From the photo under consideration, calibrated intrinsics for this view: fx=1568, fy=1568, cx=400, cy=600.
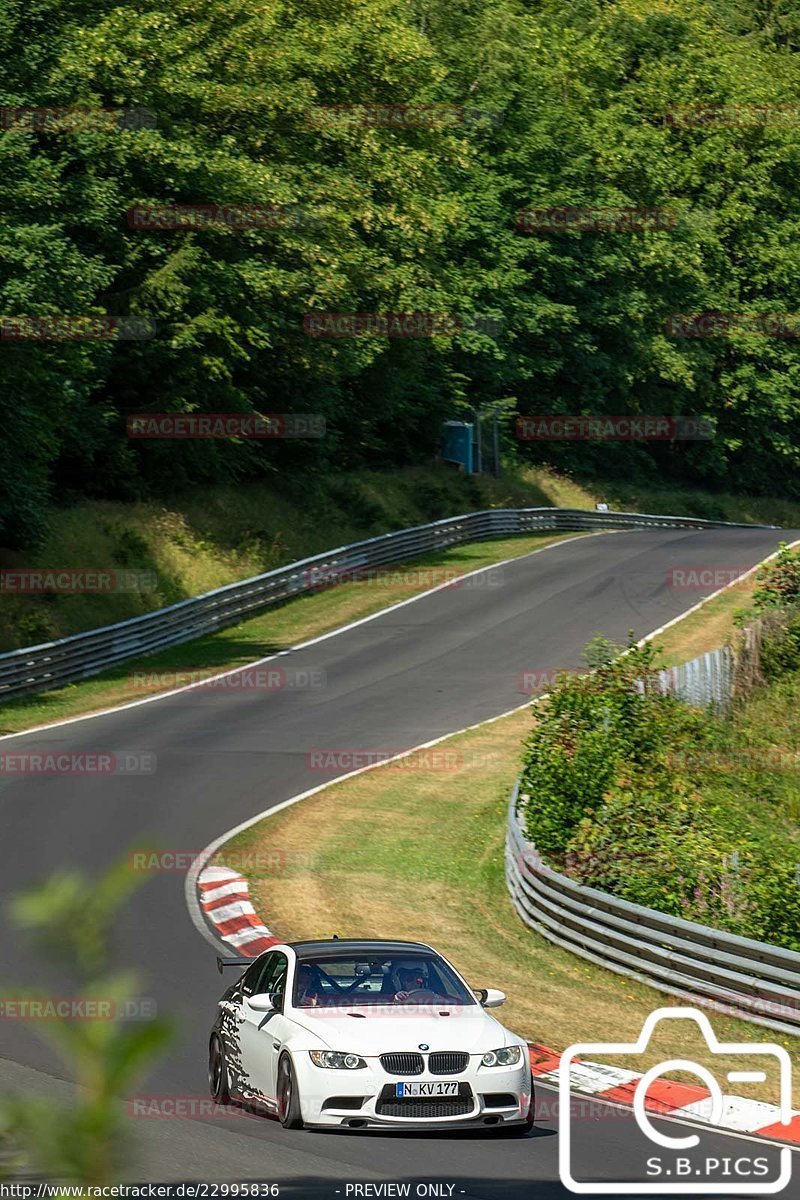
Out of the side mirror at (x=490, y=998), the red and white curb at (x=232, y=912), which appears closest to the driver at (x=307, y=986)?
the side mirror at (x=490, y=998)

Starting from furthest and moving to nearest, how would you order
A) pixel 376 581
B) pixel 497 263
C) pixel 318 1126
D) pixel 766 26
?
pixel 766 26, pixel 497 263, pixel 376 581, pixel 318 1126

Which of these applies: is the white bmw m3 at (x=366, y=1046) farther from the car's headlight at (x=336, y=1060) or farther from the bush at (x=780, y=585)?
the bush at (x=780, y=585)

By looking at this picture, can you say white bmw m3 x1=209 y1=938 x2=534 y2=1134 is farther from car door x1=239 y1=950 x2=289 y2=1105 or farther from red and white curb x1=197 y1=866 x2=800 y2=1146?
red and white curb x1=197 y1=866 x2=800 y2=1146

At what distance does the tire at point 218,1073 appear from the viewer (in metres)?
11.4

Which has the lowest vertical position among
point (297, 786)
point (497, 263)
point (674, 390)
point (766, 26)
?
point (297, 786)

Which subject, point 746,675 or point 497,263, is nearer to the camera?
point 746,675

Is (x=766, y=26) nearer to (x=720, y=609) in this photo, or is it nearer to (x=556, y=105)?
(x=556, y=105)

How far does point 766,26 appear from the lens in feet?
328

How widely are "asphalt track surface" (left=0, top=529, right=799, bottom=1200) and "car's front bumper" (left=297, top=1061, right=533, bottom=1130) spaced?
0.14 metres

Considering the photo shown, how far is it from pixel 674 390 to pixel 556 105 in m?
14.4

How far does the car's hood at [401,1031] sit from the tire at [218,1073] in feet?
2.64

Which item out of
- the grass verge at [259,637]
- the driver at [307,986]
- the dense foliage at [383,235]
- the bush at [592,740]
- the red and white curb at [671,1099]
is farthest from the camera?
the dense foliage at [383,235]

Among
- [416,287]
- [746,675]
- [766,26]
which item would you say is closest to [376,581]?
[416,287]

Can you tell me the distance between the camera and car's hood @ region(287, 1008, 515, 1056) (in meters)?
10.6
